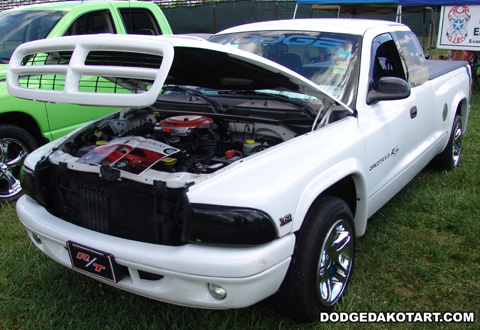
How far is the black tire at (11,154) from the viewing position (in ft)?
12.8

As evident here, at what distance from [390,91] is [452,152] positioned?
2222mm

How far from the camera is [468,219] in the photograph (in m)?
3.52

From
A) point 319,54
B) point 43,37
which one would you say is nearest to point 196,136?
point 319,54

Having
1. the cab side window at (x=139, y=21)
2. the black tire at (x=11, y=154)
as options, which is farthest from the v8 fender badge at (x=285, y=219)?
the cab side window at (x=139, y=21)

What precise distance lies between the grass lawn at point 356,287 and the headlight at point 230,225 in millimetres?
710

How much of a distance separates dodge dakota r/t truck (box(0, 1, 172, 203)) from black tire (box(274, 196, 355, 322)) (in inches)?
98.6

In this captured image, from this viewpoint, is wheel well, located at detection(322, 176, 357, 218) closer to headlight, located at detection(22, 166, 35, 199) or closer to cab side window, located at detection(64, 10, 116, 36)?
headlight, located at detection(22, 166, 35, 199)

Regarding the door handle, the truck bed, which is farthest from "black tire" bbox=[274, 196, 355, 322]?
the truck bed

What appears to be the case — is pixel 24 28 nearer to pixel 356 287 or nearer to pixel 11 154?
pixel 11 154

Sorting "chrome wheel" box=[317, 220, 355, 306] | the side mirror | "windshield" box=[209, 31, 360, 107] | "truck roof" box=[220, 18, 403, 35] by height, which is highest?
"truck roof" box=[220, 18, 403, 35]

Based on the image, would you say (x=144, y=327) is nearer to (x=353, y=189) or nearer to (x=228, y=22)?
(x=353, y=189)

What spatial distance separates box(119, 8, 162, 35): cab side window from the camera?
5098 mm

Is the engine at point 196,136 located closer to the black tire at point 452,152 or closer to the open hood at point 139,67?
the open hood at point 139,67

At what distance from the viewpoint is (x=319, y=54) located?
3.07 metres
